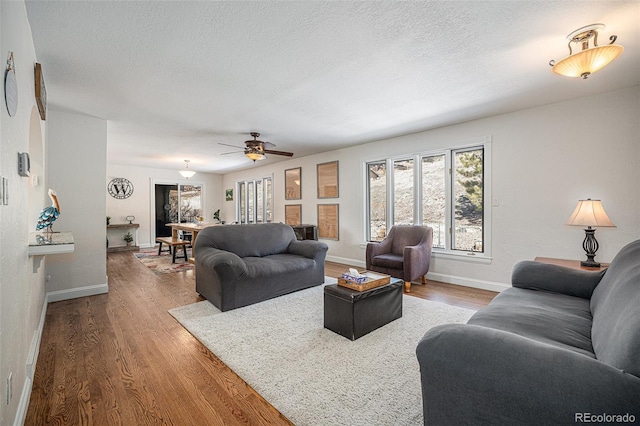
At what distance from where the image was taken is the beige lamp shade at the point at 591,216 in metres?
2.76

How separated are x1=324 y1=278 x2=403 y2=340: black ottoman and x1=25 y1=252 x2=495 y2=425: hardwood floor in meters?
0.96

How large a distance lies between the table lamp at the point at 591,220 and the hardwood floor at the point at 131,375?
123 centimetres

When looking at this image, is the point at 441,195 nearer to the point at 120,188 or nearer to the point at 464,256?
the point at 464,256

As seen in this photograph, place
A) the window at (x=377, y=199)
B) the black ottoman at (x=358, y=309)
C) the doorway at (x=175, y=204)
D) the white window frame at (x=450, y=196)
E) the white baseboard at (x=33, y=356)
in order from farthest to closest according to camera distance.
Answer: the doorway at (x=175, y=204), the window at (x=377, y=199), the white window frame at (x=450, y=196), the black ottoman at (x=358, y=309), the white baseboard at (x=33, y=356)

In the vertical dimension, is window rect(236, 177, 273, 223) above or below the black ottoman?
above

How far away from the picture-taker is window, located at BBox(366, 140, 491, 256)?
415 centimetres

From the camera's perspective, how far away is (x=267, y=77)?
2.76 m

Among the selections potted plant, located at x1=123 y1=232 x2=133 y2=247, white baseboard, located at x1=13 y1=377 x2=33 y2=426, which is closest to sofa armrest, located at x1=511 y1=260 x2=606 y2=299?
white baseboard, located at x1=13 y1=377 x2=33 y2=426

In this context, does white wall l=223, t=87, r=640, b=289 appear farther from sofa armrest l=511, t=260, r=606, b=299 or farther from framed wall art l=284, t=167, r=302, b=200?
framed wall art l=284, t=167, r=302, b=200

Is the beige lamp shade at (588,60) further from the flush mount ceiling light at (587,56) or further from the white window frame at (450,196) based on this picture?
the white window frame at (450,196)

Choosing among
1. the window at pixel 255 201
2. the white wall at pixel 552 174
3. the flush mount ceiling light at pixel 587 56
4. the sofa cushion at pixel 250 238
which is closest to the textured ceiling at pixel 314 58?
the flush mount ceiling light at pixel 587 56

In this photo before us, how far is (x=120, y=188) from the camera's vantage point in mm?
8008

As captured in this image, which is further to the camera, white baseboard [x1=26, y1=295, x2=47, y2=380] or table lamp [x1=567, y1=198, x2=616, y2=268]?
table lamp [x1=567, y1=198, x2=616, y2=268]

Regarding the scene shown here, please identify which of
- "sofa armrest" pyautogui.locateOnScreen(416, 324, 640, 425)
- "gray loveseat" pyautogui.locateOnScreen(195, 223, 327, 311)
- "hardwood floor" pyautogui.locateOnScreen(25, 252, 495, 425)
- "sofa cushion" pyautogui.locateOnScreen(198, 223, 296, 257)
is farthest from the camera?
"sofa cushion" pyautogui.locateOnScreen(198, 223, 296, 257)
